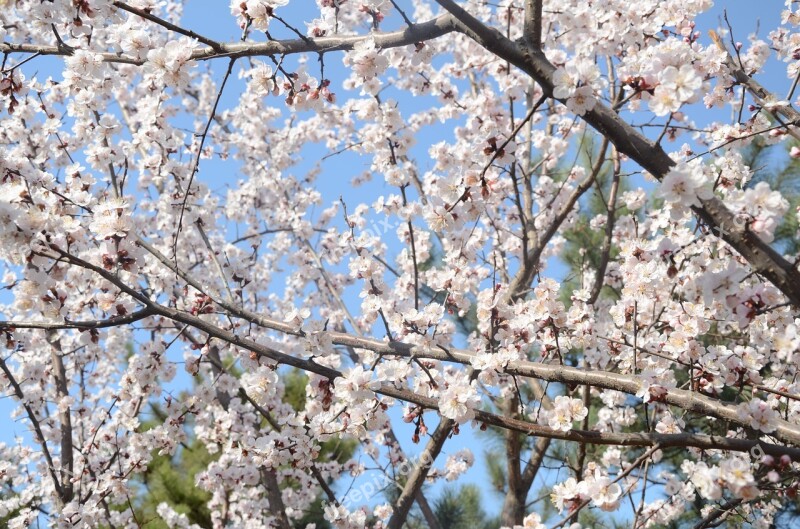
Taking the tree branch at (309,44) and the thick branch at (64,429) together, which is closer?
the tree branch at (309,44)

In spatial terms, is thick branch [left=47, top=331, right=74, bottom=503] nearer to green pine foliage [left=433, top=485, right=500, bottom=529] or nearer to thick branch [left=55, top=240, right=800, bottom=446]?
thick branch [left=55, top=240, right=800, bottom=446]

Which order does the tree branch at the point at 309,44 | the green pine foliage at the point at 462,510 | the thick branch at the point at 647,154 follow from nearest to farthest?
the thick branch at the point at 647,154 < the tree branch at the point at 309,44 < the green pine foliage at the point at 462,510

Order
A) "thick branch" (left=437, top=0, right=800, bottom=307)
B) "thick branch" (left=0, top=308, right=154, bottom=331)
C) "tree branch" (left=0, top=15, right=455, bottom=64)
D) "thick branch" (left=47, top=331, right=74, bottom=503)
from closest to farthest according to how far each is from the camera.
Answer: "thick branch" (left=437, top=0, right=800, bottom=307)
"tree branch" (left=0, top=15, right=455, bottom=64)
"thick branch" (left=0, top=308, right=154, bottom=331)
"thick branch" (left=47, top=331, right=74, bottom=503)

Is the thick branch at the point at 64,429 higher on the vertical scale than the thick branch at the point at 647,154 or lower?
higher

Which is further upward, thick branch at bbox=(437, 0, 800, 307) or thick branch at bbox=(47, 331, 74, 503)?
thick branch at bbox=(47, 331, 74, 503)

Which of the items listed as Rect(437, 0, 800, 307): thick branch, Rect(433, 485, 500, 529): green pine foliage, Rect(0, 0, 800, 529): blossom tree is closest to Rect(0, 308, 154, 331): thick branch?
Rect(0, 0, 800, 529): blossom tree

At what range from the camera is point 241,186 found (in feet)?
22.5

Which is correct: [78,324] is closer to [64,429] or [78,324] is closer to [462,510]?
[64,429]

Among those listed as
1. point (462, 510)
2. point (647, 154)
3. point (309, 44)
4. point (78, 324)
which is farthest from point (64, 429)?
point (462, 510)

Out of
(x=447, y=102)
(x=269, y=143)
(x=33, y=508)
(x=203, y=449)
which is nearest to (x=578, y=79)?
(x=447, y=102)

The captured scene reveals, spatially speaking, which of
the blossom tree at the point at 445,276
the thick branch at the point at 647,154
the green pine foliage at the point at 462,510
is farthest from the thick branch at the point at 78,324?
the green pine foliage at the point at 462,510

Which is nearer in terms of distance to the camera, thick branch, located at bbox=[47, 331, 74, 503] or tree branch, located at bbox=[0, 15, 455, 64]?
tree branch, located at bbox=[0, 15, 455, 64]

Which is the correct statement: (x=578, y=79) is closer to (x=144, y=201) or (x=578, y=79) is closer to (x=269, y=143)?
(x=144, y=201)

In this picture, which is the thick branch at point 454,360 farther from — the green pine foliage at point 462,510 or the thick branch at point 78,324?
the green pine foliage at point 462,510
